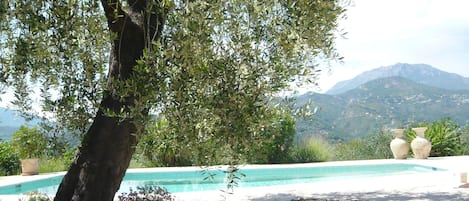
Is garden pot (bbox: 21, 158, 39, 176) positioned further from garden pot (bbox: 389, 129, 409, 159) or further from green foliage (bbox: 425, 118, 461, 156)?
green foliage (bbox: 425, 118, 461, 156)

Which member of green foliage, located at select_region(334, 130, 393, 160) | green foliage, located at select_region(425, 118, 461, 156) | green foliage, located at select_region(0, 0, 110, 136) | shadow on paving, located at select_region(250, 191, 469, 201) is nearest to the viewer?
green foliage, located at select_region(0, 0, 110, 136)

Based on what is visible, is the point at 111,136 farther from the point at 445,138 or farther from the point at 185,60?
the point at 445,138

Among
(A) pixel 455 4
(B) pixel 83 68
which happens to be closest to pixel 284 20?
(B) pixel 83 68

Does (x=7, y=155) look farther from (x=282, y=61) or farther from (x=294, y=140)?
(x=282, y=61)

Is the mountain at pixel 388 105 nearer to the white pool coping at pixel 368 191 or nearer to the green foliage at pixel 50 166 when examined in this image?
the green foliage at pixel 50 166

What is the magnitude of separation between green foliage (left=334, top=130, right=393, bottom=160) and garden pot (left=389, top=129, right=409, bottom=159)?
4.09 feet

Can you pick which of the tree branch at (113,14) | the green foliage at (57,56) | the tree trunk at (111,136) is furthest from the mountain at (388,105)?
the tree branch at (113,14)

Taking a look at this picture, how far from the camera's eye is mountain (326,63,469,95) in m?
111

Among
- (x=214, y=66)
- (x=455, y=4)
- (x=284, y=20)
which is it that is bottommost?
(x=214, y=66)

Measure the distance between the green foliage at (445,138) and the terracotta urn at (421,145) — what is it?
103 cm

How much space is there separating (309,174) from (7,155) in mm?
8728

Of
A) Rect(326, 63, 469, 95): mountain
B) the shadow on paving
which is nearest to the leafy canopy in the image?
the shadow on paving

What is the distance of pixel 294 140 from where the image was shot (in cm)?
1817

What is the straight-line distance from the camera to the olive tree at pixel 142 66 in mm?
4195
